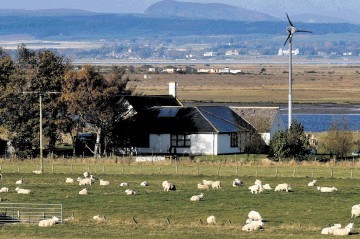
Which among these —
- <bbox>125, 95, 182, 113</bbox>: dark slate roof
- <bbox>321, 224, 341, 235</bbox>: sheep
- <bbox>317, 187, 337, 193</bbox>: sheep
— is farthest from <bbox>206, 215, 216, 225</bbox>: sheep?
<bbox>125, 95, 182, 113</bbox>: dark slate roof

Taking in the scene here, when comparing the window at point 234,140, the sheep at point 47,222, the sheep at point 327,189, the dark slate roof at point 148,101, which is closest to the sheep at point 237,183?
the sheep at point 327,189

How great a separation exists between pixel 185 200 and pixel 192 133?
31.4 metres

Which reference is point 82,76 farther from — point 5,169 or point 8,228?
point 8,228

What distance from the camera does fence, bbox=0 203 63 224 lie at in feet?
143

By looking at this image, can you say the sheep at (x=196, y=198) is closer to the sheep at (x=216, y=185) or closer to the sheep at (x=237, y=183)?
the sheep at (x=216, y=185)

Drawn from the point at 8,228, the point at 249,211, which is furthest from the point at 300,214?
the point at 8,228

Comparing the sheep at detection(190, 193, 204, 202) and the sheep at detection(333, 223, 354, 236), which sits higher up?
the sheep at detection(190, 193, 204, 202)

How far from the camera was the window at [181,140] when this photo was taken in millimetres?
81625

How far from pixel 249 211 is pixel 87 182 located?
14769 mm

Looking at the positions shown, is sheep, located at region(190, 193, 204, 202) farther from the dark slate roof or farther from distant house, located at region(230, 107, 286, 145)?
the dark slate roof

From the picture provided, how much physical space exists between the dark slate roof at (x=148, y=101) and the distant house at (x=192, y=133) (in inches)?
61.1

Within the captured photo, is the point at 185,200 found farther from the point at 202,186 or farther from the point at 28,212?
the point at 28,212

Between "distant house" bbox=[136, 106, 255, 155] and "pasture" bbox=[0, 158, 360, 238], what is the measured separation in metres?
9.31

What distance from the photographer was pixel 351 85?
195 metres
